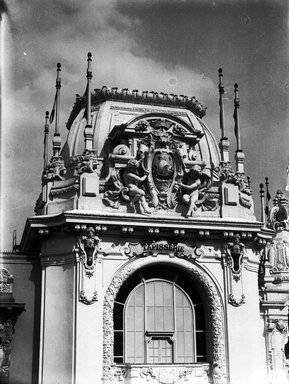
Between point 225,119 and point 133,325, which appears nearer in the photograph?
point 133,325

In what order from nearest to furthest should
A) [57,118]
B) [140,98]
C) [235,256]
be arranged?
1. [235,256]
2. [57,118]
3. [140,98]

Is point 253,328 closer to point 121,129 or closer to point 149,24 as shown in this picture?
point 121,129

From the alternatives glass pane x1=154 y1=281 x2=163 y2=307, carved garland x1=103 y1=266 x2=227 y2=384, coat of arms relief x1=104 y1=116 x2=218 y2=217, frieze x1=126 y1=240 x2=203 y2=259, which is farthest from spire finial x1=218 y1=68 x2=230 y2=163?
glass pane x1=154 y1=281 x2=163 y2=307

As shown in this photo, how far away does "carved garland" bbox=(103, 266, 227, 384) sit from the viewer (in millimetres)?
23578

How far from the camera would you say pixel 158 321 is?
24797 mm

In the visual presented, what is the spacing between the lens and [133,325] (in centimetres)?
2461

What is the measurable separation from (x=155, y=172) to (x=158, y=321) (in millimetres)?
5066

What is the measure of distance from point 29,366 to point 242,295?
7.61 metres

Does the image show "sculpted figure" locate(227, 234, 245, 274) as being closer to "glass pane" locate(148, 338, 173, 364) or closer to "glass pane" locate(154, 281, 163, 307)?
"glass pane" locate(154, 281, 163, 307)

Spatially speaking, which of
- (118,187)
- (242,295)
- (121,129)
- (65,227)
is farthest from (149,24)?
(242,295)

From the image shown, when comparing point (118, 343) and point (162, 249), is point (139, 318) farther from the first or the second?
point (162, 249)

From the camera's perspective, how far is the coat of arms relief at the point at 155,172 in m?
25.0

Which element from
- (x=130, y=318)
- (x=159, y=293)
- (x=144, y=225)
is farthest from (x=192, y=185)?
(x=130, y=318)

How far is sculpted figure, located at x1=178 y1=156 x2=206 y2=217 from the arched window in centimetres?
240
